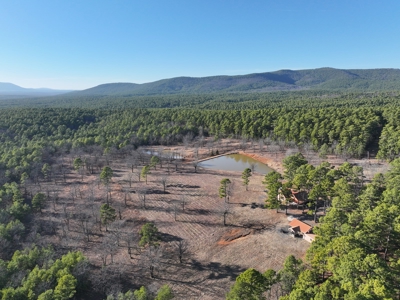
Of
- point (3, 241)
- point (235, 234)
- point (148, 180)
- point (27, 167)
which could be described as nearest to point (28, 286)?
point (3, 241)

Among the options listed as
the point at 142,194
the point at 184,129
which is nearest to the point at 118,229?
the point at 142,194

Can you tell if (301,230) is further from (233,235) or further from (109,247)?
(109,247)

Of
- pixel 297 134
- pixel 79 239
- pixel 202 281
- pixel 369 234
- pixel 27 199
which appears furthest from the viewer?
pixel 297 134

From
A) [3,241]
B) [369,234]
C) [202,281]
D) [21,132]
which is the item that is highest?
[21,132]

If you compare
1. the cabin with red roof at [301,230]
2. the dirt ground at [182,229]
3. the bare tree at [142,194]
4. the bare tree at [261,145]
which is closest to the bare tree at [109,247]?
the dirt ground at [182,229]

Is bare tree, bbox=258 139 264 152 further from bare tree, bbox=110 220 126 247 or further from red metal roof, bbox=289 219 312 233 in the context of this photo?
bare tree, bbox=110 220 126 247

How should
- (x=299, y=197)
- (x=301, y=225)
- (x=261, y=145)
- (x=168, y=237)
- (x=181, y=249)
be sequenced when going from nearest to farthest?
(x=181, y=249), (x=301, y=225), (x=168, y=237), (x=299, y=197), (x=261, y=145)

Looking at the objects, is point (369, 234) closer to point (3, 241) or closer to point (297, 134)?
point (3, 241)
